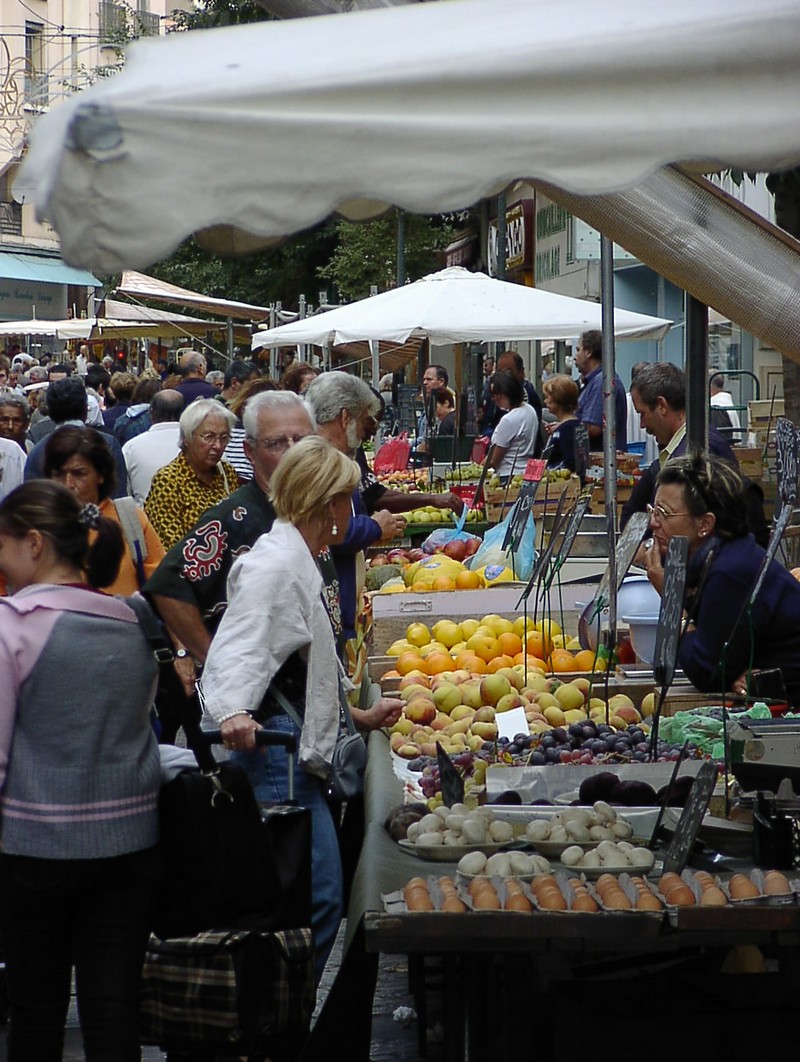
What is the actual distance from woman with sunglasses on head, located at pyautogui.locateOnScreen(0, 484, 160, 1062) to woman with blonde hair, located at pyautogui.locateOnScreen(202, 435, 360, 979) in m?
0.55

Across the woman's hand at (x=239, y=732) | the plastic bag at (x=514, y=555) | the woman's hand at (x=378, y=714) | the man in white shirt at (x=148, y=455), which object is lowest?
the woman's hand at (x=378, y=714)

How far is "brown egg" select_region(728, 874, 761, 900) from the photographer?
10.9 ft

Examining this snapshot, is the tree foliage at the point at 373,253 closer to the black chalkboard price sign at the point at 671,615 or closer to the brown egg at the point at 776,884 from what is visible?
the black chalkboard price sign at the point at 671,615

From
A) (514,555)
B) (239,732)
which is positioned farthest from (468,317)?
(239,732)

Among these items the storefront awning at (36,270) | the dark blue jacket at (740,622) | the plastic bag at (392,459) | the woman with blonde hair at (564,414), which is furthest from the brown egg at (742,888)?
the storefront awning at (36,270)

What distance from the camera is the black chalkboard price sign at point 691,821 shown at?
349cm

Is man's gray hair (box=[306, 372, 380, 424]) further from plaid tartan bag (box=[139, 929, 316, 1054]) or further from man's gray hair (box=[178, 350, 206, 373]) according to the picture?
man's gray hair (box=[178, 350, 206, 373])

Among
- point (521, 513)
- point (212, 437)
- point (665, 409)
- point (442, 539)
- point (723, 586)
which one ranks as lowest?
point (442, 539)

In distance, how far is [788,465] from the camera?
14.3ft

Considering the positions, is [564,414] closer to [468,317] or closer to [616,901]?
[468,317]

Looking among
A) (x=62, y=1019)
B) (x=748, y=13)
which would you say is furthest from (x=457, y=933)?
(x=748, y=13)

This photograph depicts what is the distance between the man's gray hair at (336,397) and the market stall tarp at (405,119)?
3927 millimetres

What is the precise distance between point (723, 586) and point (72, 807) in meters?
2.43

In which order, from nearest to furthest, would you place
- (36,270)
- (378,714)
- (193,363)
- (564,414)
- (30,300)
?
(378,714) → (564,414) → (193,363) → (36,270) → (30,300)
